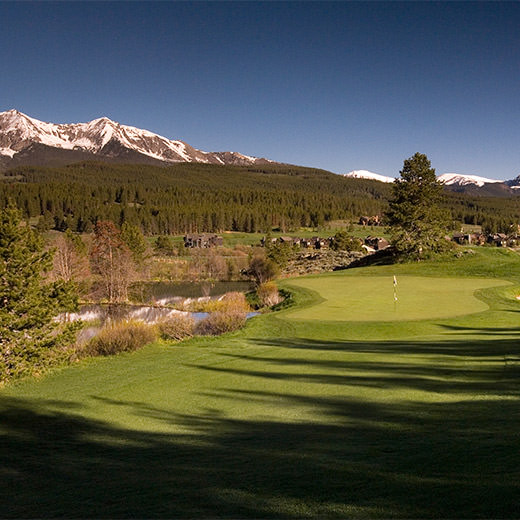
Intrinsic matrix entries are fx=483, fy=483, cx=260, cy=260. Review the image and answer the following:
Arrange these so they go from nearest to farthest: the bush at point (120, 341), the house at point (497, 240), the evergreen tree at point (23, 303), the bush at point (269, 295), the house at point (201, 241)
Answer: the evergreen tree at point (23, 303)
the bush at point (120, 341)
the bush at point (269, 295)
the house at point (497, 240)
the house at point (201, 241)

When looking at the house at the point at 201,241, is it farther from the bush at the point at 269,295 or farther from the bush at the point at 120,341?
the bush at the point at 120,341

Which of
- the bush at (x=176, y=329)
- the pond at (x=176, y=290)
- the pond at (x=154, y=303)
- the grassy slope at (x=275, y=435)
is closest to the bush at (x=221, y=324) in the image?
the bush at (x=176, y=329)

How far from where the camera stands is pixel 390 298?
2833 centimetres

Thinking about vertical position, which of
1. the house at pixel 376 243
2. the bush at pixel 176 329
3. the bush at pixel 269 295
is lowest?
the bush at pixel 176 329

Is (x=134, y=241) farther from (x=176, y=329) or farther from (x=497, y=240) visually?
(x=497, y=240)

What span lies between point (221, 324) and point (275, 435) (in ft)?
59.9

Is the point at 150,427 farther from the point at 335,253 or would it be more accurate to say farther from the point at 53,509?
the point at 335,253

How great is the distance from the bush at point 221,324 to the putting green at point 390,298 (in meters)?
2.88

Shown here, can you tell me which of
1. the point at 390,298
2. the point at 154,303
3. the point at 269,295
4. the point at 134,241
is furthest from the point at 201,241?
the point at 390,298

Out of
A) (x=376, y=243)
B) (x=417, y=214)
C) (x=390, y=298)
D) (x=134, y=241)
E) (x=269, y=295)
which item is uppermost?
(x=417, y=214)

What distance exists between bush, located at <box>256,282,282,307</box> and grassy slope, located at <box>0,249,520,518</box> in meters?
20.2

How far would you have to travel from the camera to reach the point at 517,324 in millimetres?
19938

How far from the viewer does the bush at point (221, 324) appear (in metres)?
24.7

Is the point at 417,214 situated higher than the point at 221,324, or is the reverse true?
the point at 417,214
